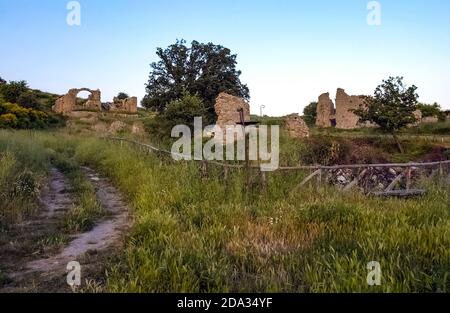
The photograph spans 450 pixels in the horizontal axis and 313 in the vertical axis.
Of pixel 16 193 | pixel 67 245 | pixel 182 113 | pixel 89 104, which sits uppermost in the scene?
pixel 89 104

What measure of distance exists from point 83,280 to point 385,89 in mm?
28545

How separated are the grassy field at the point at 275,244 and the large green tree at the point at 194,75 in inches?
1160

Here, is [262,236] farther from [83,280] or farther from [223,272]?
[83,280]

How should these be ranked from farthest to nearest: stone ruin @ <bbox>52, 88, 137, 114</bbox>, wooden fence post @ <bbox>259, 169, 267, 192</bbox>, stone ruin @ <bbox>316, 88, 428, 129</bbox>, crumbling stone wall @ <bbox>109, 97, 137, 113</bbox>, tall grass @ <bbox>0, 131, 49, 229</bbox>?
1. crumbling stone wall @ <bbox>109, 97, 137, 113</bbox>
2. stone ruin @ <bbox>316, 88, 428, 129</bbox>
3. stone ruin @ <bbox>52, 88, 137, 114</bbox>
4. wooden fence post @ <bbox>259, 169, 267, 192</bbox>
5. tall grass @ <bbox>0, 131, 49, 229</bbox>

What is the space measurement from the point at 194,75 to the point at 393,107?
63.6 feet

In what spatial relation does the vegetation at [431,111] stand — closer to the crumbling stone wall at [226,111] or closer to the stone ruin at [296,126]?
the stone ruin at [296,126]

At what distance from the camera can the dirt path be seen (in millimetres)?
4191

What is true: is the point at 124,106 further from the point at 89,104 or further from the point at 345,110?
the point at 345,110

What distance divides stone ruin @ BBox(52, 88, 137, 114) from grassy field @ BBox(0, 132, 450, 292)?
37572 mm

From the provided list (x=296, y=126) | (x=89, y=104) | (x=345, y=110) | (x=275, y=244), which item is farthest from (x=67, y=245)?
(x=89, y=104)

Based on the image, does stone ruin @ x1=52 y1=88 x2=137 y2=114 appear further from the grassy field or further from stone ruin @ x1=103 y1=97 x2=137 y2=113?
the grassy field

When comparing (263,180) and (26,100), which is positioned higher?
(26,100)

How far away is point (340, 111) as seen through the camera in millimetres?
43719

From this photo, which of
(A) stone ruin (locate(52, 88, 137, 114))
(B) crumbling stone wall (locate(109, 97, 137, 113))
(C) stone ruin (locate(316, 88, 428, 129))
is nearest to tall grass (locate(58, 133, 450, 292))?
(C) stone ruin (locate(316, 88, 428, 129))
